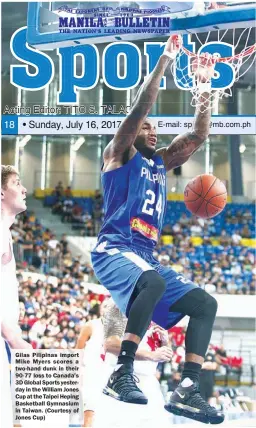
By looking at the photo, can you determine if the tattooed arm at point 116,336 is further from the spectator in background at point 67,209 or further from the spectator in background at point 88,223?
the spectator in background at point 67,209

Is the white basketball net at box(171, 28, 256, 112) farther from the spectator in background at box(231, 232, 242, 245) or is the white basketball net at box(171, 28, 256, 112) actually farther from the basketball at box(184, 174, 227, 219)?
the spectator in background at box(231, 232, 242, 245)

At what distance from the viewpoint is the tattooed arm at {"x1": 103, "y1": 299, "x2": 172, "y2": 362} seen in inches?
275

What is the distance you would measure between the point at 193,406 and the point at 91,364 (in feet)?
3.43

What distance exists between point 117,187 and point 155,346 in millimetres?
1413

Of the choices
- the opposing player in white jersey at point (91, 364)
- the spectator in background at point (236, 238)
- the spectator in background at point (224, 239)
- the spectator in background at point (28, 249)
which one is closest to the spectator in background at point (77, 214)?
the spectator in background at point (28, 249)

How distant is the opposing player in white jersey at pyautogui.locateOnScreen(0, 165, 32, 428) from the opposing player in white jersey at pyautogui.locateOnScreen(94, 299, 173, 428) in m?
0.71

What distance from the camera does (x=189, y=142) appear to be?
7215 mm

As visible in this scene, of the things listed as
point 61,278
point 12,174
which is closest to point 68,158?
point 61,278

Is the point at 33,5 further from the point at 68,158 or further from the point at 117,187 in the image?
the point at 68,158

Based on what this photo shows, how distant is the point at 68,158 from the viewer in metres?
10.6

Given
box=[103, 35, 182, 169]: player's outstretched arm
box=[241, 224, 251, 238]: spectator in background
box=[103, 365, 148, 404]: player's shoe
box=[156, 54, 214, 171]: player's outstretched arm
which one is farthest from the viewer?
box=[241, 224, 251, 238]: spectator in background

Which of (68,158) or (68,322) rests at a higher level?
(68,158)

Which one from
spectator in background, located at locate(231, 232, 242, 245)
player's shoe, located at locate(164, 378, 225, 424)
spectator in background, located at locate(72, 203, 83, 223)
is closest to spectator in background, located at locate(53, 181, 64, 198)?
spectator in background, located at locate(72, 203, 83, 223)

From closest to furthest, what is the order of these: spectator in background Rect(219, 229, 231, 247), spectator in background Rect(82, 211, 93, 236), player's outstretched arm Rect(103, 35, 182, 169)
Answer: player's outstretched arm Rect(103, 35, 182, 169)
spectator in background Rect(82, 211, 93, 236)
spectator in background Rect(219, 229, 231, 247)
